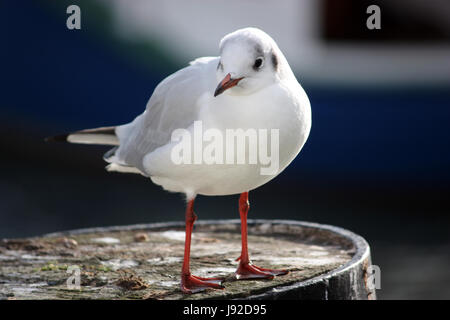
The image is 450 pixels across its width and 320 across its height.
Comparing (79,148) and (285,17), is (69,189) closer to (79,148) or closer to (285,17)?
(79,148)

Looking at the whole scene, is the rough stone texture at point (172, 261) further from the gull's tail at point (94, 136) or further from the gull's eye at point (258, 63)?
the gull's eye at point (258, 63)

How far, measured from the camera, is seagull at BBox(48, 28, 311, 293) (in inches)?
109

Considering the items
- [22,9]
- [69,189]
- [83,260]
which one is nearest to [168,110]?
[83,260]

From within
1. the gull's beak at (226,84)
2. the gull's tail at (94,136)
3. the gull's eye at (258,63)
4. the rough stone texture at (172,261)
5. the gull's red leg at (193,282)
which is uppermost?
the gull's eye at (258,63)

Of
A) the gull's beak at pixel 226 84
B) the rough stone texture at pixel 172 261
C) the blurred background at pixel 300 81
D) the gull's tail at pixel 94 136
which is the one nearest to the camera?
the gull's beak at pixel 226 84

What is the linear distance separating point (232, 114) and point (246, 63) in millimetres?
198

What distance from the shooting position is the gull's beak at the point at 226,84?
269 centimetres

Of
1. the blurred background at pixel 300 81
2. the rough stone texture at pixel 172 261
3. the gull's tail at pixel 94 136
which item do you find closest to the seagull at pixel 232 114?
the rough stone texture at pixel 172 261

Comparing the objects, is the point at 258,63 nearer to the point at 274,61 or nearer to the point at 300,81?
the point at 274,61

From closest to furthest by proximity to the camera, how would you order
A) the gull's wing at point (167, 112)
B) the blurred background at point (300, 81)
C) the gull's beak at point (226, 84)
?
1. the gull's beak at point (226, 84)
2. the gull's wing at point (167, 112)
3. the blurred background at point (300, 81)

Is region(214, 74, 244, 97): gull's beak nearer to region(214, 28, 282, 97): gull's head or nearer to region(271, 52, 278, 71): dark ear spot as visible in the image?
region(214, 28, 282, 97): gull's head

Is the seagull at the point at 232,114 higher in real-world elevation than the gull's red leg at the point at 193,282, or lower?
higher

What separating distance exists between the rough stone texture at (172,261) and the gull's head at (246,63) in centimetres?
75

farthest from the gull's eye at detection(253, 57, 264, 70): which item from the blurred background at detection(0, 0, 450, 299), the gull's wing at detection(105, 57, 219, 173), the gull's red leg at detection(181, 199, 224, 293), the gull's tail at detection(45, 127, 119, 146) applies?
the blurred background at detection(0, 0, 450, 299)
